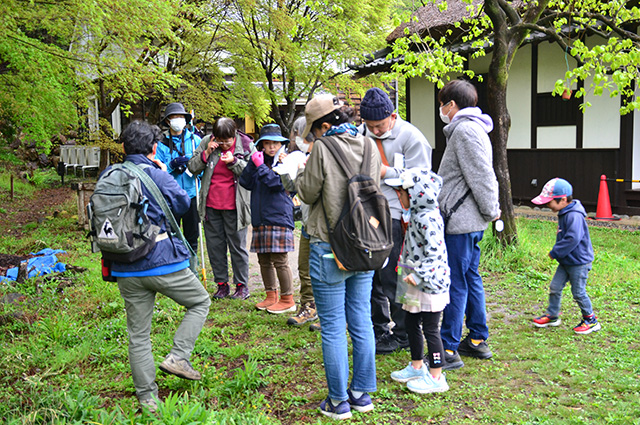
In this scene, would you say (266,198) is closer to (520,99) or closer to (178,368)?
(178,368)

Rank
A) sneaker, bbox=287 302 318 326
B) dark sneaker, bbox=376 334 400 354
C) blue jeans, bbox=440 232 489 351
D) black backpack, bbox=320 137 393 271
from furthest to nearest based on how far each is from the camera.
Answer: sneaker, bbox=287 302 318 326
dark sneaker, bbox=376 334 400 354
blue jeans, bbox=440 232 489 351
black backpack, bbox=320 137 393 271

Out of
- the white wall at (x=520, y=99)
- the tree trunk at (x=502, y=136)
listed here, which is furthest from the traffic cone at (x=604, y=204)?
the tree trunk at (x=502, y=136)

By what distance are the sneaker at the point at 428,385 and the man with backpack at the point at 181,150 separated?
3312 millimetres

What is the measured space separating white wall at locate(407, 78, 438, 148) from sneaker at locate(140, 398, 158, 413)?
12410 mm

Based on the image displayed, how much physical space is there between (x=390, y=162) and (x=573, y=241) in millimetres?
1739

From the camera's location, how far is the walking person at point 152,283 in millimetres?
3373

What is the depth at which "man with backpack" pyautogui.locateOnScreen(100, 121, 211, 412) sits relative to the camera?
11.0 ft

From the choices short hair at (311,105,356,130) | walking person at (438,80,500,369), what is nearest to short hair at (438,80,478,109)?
walking person at (438,80,500,369)

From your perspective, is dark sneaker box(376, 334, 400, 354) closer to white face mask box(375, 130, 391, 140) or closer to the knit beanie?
white face mask box(375, 130, 391, 140)

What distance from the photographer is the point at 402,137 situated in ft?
12.8

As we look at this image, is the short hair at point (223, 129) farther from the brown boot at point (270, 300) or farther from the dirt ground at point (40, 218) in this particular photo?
the dirt ground at point (40, 218)

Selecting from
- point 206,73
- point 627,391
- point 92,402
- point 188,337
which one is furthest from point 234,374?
point 206,73

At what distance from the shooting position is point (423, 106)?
1490 cm

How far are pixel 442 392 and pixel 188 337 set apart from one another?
1.68m
